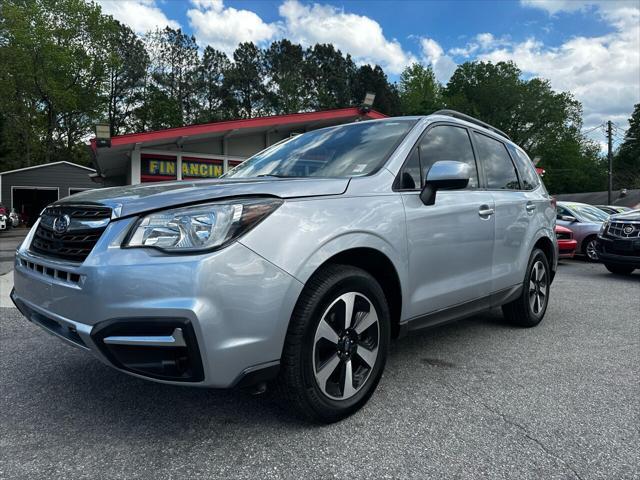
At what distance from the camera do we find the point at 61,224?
221cm

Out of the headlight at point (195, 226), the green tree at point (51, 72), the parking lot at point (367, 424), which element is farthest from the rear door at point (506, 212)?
the green tree at point (51, 72)

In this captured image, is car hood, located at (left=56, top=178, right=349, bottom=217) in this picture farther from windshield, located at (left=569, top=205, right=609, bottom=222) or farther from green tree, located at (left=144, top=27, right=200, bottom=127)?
green tree, located at (left=144, top=27, right=200, bottom=127)

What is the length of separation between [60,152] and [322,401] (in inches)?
1833

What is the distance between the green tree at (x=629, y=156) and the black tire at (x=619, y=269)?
6084 centimetres

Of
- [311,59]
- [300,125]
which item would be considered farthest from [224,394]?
[311,59]

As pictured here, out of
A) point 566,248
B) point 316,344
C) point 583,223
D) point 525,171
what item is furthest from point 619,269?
point 316,344

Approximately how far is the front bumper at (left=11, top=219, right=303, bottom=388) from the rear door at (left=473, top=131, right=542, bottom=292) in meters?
2.15

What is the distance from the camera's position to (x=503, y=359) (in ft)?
11.0

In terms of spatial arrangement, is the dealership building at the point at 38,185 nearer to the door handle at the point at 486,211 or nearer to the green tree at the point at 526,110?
the door handle at the point at 486,211

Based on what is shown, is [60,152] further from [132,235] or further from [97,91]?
[132,235]

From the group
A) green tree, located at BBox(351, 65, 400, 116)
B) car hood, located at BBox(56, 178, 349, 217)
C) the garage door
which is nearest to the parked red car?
car hood, located at BBox(56, 178, 349, 217)

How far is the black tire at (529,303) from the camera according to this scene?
Result: 4090 mm

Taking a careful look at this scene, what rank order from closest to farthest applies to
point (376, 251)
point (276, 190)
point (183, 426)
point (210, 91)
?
point (276, 190), point (183, 426), point (376, 251), point (210, 91)

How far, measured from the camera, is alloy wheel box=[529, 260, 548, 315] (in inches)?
166
